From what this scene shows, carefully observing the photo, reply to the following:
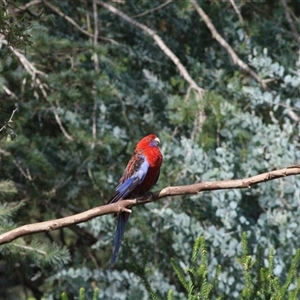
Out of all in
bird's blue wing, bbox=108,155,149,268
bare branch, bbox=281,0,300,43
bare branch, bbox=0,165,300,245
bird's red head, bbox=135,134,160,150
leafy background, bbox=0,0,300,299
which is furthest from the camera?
bare branch, bbox=281,0,300,43

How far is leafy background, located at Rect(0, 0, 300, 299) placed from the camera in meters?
4.28

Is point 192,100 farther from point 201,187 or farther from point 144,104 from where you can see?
point 201,187

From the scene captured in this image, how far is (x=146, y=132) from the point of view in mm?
4883

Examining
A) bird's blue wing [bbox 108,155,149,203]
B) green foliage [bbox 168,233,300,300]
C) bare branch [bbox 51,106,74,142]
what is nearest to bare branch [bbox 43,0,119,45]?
bare branch [bbox 51,106,74,142]

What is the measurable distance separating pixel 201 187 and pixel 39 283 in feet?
10.1

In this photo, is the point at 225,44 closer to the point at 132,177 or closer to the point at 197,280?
the point at 132,177

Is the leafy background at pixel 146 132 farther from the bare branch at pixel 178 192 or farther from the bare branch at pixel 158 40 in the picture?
the bare branch at pixel 178 192

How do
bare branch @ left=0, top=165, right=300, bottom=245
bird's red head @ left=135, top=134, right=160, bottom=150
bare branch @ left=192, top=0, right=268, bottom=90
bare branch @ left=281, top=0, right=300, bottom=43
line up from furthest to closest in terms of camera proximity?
1. bare branch @ left=281, top=0, right=300, bottom=43
2. bare branch @ left=192, top=0, right=268, bottom=90
3. bird's red head @ left=135, top=134, right=160, bottom=150
4. bare branch @ left=0, top=165, right=300, bottom=245

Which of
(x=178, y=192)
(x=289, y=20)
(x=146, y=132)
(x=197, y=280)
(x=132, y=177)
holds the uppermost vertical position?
(x=289, y=20)

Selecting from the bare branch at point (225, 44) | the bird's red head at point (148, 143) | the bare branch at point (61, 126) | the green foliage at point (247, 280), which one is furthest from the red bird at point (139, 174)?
the green foliage at point (247, 280)

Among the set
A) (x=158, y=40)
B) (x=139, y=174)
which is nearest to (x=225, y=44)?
(x=158, y=40)

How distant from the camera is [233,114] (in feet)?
14.4

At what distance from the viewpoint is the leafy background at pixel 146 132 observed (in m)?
4.28

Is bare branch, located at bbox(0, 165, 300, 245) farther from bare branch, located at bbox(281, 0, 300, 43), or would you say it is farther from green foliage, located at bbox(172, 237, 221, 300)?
bare branch, located at bbox(281, 0, 300, 43)
